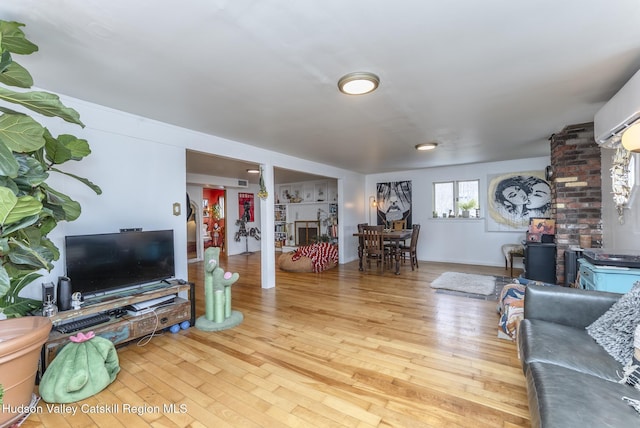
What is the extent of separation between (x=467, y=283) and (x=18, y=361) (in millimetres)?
5070

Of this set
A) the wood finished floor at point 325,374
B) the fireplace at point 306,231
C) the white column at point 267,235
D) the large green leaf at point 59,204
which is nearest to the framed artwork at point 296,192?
the fireplace at point 306,231

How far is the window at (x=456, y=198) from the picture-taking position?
20.6 ft

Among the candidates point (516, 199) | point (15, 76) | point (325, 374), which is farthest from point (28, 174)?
point (516, 199)

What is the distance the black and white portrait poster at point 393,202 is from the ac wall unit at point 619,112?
4368 millimetres

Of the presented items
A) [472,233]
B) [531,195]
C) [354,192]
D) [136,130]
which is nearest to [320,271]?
[354,192]

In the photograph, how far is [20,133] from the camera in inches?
53.2

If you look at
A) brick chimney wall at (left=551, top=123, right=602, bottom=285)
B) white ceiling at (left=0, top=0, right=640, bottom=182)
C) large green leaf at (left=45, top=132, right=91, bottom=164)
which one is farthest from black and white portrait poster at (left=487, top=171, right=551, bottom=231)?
large green leaf at (left=45, top=132, right=91, bottom=164)

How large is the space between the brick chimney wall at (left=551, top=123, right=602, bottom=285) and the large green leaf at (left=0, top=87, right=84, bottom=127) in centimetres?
482

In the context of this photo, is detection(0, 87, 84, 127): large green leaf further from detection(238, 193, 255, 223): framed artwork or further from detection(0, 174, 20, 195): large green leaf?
detection(238, 193, 255, 223): framed artwork

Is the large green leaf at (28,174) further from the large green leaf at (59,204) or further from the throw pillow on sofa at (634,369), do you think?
the throw pillow on sofa at (634,369)

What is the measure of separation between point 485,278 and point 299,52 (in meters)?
4.82

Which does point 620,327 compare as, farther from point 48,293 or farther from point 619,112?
point 48,293

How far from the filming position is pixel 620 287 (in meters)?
2.32

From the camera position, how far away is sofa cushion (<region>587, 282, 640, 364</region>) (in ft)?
4.82
